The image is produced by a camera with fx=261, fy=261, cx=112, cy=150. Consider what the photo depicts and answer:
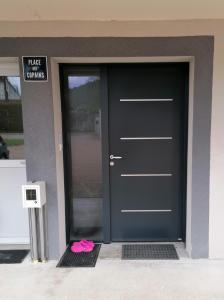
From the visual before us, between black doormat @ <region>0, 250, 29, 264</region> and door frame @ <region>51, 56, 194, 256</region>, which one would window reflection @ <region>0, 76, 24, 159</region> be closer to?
door frame @ <region>51, 56, 194, 256</region>

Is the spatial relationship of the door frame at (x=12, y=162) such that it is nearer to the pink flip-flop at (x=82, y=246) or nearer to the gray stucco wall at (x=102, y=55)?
the gray stucco wall at (x=102, y=55)

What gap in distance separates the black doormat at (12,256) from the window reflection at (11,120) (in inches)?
43.4

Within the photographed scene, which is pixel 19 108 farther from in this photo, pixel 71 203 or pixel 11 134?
pixel 71 203

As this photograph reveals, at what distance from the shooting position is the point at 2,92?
10.00 ft

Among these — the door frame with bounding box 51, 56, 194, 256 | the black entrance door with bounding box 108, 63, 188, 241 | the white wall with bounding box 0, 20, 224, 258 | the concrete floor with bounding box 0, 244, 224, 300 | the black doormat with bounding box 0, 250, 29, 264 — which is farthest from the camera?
the black entrance door with bounding box 108, 63, 188, 241

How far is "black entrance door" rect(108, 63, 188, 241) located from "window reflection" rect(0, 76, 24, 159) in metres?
1.07

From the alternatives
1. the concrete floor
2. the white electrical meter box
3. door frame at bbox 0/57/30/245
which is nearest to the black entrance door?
the concrete floor

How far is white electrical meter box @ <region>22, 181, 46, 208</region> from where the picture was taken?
8.66ft

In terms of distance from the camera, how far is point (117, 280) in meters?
2.48

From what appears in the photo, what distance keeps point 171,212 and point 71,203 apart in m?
1.23

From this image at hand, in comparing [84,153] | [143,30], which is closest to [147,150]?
[84,153]

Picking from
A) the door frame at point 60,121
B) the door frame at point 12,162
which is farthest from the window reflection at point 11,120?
the door frame at point 60,121

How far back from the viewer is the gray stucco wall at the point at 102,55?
2613 mm

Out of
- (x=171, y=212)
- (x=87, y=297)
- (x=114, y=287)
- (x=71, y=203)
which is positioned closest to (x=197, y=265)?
(x=171, y=212)
